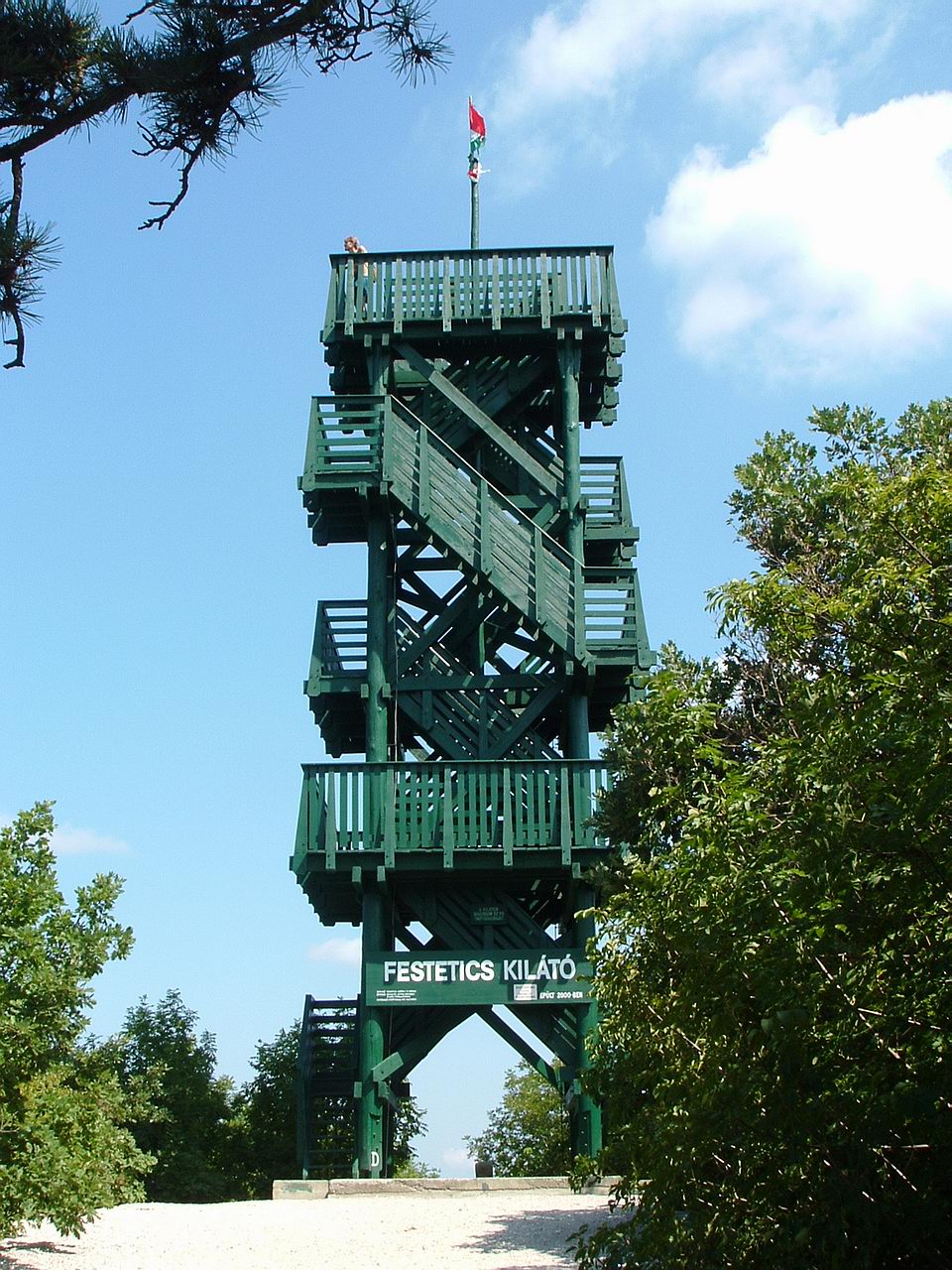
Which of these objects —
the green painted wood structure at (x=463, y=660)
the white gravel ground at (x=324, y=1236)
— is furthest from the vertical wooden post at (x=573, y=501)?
the white gravel ground at (x=324, y=1236)

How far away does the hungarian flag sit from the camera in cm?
2933

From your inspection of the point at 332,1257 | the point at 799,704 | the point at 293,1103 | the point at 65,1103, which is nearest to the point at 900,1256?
the point at 799,704

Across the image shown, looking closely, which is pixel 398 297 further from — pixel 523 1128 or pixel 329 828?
pixel 523 1128

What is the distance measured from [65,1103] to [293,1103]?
45.3ft

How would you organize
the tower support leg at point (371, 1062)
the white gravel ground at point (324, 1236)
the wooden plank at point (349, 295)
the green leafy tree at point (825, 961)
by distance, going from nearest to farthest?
the green leafy tree at point (825, 961), the white gravel ground at point (324, 1236), the tower support leg at point (371, 1062), the wooden plank at point (349, 295)

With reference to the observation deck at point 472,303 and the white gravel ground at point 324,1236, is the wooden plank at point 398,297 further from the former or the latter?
the white gravel ground at point 324,1236

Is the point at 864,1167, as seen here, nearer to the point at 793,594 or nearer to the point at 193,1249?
the point at 793,594

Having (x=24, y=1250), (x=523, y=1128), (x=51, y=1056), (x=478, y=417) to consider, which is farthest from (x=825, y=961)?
(x=523, y=1128)

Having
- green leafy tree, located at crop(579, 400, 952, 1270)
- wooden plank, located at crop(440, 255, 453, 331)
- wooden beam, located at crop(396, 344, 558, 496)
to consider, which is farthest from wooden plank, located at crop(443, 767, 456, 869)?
green leafy tree, located at crop(579, 400, 952, 1270)

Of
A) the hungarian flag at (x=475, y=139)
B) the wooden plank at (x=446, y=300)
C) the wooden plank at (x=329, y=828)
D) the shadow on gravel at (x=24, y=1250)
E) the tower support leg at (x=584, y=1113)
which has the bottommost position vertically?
the shadow on gravel at (x=24, y=1250)

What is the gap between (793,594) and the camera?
8.76 meters

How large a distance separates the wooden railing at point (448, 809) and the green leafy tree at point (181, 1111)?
5.09 meters

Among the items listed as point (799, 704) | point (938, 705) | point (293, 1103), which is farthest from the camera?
point (293, 1103)

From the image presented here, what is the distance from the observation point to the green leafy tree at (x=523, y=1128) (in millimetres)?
36031
